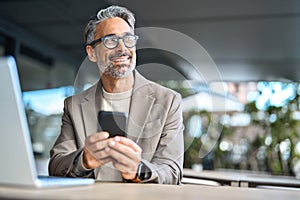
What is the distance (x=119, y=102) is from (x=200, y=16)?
258 centimetres

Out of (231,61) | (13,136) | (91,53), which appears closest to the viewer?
(13,136)

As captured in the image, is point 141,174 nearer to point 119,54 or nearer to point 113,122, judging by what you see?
point 113,122

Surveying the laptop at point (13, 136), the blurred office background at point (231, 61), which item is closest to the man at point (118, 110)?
the laptop at point (13, 136)

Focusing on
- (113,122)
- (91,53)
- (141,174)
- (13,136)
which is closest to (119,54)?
(91,53)

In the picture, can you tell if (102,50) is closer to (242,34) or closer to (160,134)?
(160,134)

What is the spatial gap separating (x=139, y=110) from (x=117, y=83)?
145mm

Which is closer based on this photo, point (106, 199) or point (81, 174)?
point (106, 199)

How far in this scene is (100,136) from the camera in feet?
4.24

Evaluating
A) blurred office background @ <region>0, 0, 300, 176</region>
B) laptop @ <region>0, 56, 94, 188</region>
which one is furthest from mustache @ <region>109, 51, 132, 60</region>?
blurred office background @ <region>0, 0, 300, 176</region>

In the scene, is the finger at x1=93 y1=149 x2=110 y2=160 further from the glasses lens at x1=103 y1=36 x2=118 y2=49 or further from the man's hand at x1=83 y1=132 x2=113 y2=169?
the glasses lens at x1=103 y1=36 x2=118 y2=49

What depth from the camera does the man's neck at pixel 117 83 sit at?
155 cm

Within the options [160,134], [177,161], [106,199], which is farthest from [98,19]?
[106,199]

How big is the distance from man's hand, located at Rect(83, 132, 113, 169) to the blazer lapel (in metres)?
0.20

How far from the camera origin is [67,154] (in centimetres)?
150
